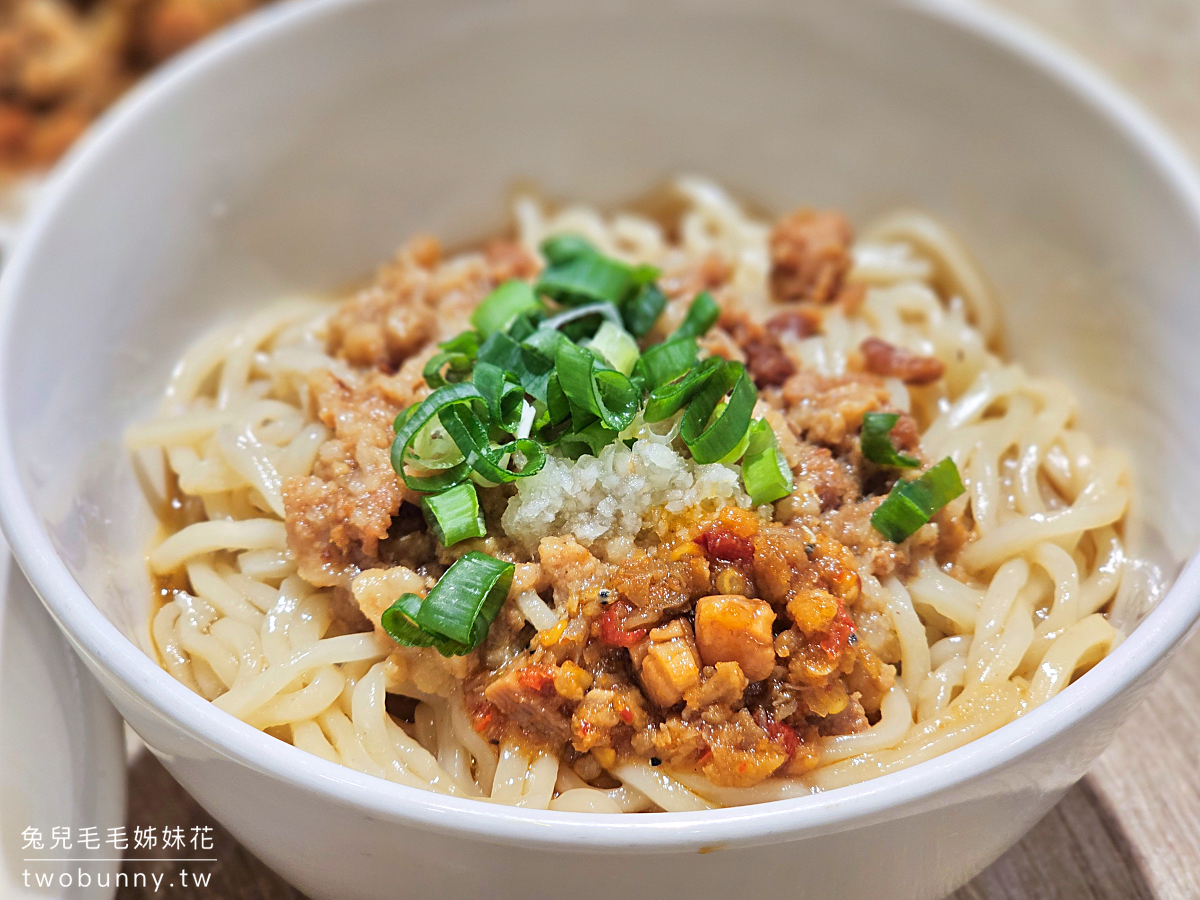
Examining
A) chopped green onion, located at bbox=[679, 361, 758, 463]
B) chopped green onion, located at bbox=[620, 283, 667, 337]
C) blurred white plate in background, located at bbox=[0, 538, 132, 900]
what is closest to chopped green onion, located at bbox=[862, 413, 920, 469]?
chopped green onion, located at bbox=[679, 361, 758, 463]

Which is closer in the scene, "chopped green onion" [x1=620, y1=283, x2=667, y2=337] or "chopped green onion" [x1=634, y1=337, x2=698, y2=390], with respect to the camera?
"chopped green onion" [x1=634, y1=337, x2=698, y2=390]

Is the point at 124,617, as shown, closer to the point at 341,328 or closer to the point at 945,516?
the point at 341,328

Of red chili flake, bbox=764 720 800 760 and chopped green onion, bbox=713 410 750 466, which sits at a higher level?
chopped green onion, bbox=713 410 750 466

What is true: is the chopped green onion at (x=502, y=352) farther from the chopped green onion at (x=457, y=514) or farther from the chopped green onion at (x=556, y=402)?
the chopped green onion at (x=457, y=514)

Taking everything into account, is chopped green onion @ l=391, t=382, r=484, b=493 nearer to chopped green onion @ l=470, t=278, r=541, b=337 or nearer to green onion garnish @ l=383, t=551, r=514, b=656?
green onion garnish @ l=383, t=551, r=514, b=656

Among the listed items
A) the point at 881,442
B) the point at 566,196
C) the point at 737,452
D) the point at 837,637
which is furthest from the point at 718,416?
the point at 566,196

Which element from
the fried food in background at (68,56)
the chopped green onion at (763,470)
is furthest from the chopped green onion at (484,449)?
the fried food in background at (68,56)

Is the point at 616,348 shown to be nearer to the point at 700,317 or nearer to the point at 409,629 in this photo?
the point at 700,317
